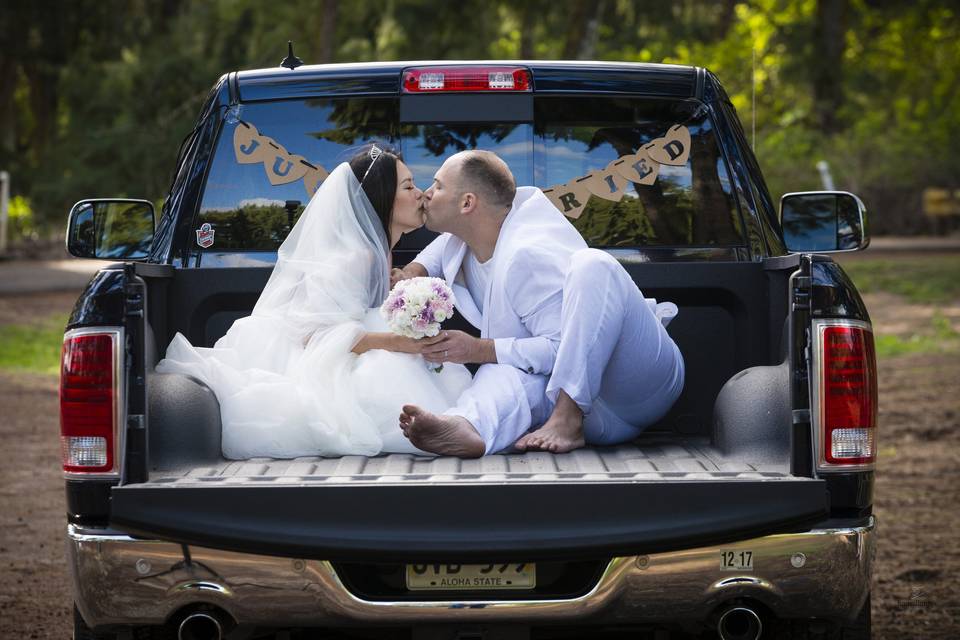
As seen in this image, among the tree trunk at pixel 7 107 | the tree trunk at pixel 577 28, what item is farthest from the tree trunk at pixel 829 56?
the tree trunk at pixel 7 107

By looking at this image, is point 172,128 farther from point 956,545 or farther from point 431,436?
point 431,436

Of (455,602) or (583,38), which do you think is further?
(583,38)

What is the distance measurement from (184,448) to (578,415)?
1100mm

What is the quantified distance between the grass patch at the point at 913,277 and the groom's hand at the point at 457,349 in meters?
16.4

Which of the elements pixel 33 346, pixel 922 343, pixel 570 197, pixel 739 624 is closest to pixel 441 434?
pixel 739 624

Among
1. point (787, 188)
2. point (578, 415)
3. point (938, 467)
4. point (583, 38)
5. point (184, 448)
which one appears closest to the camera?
point (184, 448)

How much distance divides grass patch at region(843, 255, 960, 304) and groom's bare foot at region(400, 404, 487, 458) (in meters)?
16.7

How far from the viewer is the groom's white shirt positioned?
4.12m

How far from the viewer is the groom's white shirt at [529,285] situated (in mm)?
4117

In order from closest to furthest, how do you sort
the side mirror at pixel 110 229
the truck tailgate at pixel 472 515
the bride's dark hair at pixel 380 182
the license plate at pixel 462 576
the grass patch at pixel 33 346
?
the truck tailgate at pixel 472 515 < the license plate at pixel 462 576 < the bride's dark hair at pixel 380 182 < the side mirror at pixel 110 229 < the grass patch at pixel 33 346

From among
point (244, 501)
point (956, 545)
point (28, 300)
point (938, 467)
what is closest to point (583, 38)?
point (28, 300)

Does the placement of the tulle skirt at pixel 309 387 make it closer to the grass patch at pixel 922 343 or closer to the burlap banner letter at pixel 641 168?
the burlap banner letter at pixel 641 168

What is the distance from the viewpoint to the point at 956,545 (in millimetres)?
6633

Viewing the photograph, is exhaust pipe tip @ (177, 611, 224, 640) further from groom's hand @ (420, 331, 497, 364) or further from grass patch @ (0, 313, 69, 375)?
grass patch @ (0, 313, 69, 375)
